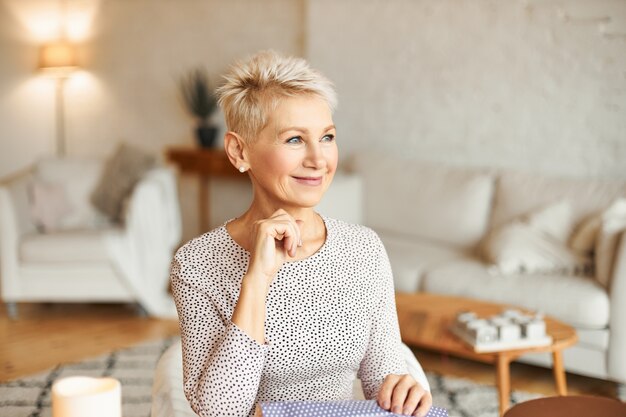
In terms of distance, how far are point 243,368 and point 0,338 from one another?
3.09m

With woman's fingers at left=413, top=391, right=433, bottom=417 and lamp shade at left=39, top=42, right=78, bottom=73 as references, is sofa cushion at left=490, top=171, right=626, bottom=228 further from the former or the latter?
lamp shade at left=39, top=42, right=78, bottom=73

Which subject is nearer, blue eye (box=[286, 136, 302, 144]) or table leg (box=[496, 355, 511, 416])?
blue eye (box=[286, 136, 302, 144])

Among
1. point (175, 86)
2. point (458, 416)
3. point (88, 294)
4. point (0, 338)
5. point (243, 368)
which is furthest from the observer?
point (175, 86)

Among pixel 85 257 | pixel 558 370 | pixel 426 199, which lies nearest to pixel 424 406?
pixel 558 370

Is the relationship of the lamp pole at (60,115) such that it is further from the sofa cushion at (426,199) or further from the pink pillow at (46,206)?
the sofa cushion at (426,199)

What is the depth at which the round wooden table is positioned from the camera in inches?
71.8

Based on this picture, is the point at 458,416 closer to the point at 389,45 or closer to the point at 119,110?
the point at 389,45

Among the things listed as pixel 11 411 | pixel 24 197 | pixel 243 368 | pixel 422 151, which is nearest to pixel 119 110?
pixel 24 197

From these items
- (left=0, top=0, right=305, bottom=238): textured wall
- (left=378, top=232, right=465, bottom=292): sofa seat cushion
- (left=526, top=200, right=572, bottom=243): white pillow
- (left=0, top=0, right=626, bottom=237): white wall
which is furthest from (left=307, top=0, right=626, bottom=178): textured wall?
(left=0, top=0, right=305, bottom=238): textured wall

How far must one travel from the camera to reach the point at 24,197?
14.7 ft

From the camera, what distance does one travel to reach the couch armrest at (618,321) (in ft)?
10.3

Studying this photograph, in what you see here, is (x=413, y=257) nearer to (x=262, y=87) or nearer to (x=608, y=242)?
(x=608, y=242)

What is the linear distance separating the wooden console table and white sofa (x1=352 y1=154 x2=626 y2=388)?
3.65ft

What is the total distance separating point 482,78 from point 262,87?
3146 millimetres
